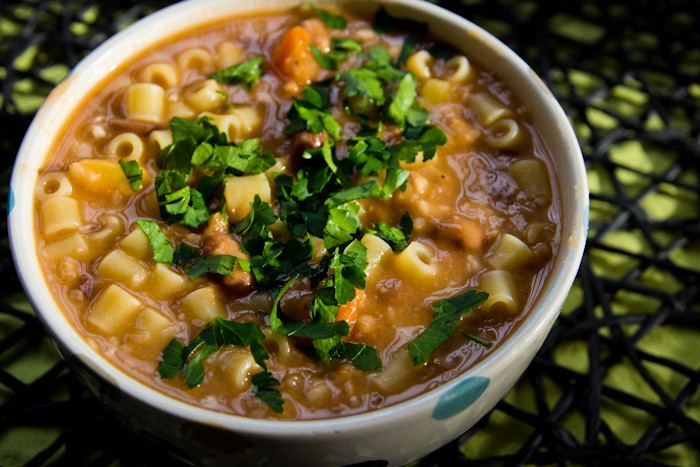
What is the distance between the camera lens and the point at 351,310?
277 cm

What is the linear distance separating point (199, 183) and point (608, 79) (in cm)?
240

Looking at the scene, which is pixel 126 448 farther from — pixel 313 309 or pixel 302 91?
pixel 302 91

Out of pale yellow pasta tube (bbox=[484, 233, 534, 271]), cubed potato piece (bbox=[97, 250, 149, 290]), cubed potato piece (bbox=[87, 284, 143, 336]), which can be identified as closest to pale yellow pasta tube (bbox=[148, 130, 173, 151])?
cubed potato piece (bbox=[97, 250, 149, 290])

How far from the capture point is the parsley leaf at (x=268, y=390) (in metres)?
2.56

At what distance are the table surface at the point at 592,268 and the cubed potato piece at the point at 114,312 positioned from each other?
1.65 ft

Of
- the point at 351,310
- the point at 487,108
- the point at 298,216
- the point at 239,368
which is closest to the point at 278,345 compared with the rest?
the point at 239,368

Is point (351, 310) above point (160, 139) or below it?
below

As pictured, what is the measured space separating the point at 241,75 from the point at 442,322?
1.45 m

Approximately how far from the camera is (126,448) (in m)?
3.15

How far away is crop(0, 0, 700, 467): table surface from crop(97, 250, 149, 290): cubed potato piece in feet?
1.90

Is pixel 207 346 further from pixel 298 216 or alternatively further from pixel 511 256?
pixel 511 256

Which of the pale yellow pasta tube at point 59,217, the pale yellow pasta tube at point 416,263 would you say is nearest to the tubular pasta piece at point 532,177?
the pale yellow pasta tube at point 416,263

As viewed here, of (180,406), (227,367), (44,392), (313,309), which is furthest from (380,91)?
(44,392)

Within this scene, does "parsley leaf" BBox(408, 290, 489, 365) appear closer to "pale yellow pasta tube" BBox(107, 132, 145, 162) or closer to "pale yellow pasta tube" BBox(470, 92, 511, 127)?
"pale yellow pasta tube" BBox(470, 92, 511, 127)
